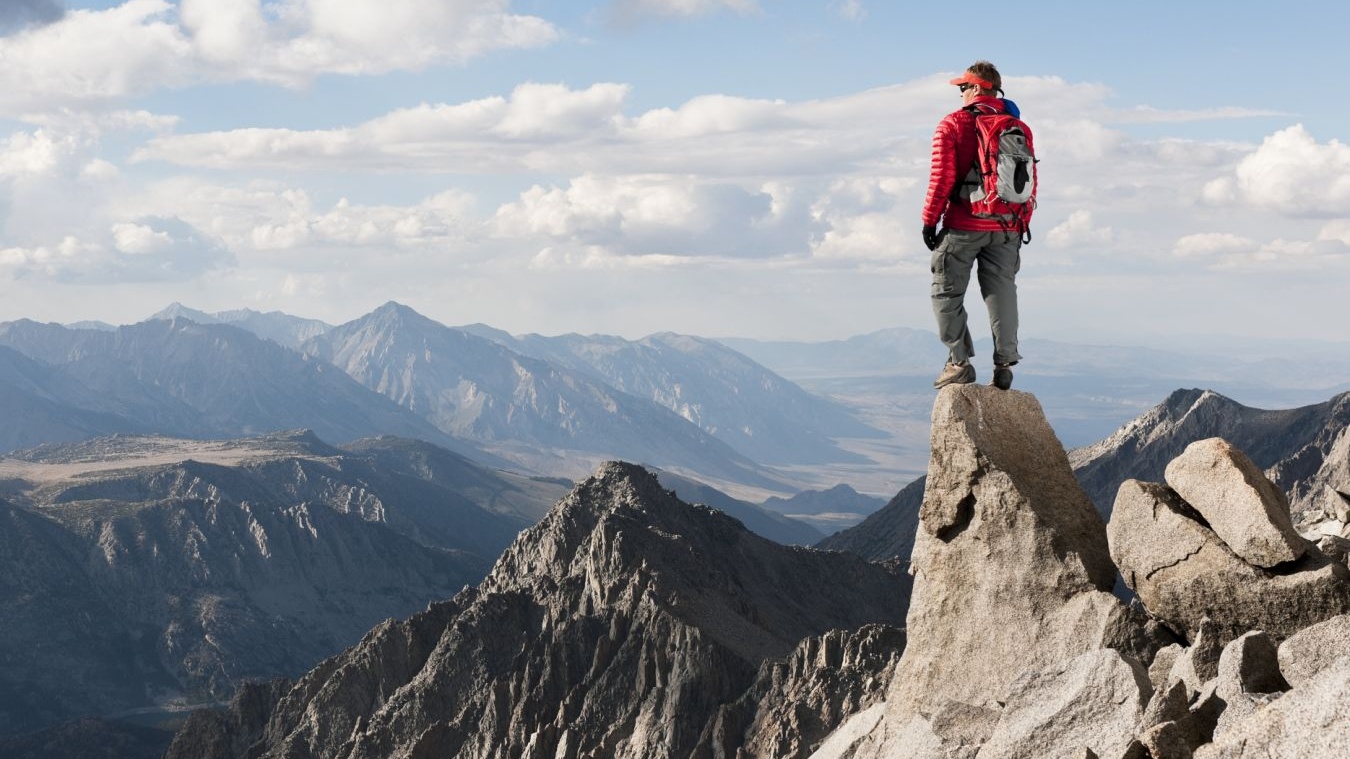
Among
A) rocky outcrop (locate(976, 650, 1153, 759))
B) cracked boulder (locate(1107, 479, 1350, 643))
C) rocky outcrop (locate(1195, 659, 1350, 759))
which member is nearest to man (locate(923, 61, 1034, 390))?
cracked boulder (locate(1107, 479, 1350, 643))

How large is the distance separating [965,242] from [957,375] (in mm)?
2080

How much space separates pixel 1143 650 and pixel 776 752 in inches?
2869

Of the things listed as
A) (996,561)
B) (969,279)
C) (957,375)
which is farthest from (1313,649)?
(969,279)

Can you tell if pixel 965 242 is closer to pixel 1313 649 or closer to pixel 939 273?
pixel 939 273

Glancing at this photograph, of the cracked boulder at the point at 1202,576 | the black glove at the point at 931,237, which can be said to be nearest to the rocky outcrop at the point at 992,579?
the cracked boulder at the point at 1202,576

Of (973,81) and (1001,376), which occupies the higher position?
(973,81)

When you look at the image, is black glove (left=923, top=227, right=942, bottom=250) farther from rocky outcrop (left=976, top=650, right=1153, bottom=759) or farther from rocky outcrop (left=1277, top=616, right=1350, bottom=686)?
rocky outcrop (left=1277, top=616, right=1350, bottom=686)

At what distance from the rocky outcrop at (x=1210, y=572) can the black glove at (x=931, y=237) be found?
13.8ft

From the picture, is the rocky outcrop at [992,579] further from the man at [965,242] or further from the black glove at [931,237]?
the black glove at [931,237]

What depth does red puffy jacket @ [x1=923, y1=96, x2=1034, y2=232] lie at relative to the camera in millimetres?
19594

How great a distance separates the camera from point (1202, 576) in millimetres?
17734

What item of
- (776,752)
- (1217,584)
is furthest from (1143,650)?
(776,752)

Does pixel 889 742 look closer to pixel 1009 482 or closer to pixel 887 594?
pixel 1009 482

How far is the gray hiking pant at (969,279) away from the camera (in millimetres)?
20156
